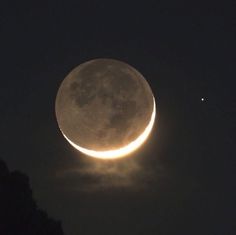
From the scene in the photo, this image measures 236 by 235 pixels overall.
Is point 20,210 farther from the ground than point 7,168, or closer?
closer

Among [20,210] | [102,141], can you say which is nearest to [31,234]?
[20,210]

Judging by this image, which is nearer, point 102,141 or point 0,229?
point 0,229

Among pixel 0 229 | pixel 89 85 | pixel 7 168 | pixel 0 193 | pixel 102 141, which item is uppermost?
pixel 89 85

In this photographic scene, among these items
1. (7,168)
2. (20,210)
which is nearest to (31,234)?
(20,210)

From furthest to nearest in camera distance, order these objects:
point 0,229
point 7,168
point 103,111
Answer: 1. point 103,111
2. point 7,168
3. point 0,229

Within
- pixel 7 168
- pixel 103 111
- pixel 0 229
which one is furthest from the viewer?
pixel 103 111

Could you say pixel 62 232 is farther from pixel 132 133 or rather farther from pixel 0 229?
pixel 132 133
